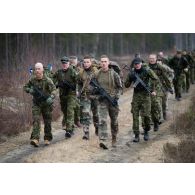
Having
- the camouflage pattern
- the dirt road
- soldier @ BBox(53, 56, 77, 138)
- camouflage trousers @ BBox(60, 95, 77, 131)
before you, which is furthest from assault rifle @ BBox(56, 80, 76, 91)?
the camouflage pattern

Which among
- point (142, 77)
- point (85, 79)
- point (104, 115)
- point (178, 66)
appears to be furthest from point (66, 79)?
point (178, 66)

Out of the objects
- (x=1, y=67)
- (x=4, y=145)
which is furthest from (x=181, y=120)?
(x=1, y=67)

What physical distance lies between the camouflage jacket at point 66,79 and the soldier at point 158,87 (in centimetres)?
229

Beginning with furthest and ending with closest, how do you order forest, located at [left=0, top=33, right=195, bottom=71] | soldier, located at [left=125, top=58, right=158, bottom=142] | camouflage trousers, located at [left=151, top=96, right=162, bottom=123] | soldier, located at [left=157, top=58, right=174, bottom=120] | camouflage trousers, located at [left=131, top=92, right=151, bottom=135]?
forest, located at [left=0, top=33, right=195, bottom=71] < soldier, located at [left=157, top=58, right=174, bottom=120] < camouflage trousers, located at [left=151, top=96, right=162, bottom=123] < camouflage trousers, located at [left=131, top=92, right=151, bottom=135] < soldier, located at [left=125, top=58, right=158, bottom=142]

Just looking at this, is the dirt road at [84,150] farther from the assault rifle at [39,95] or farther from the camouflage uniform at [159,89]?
the assault rifle at [39,95]

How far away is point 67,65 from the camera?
1298 cm

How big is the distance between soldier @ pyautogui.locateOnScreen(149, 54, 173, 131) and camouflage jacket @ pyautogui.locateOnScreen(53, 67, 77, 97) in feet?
7.52

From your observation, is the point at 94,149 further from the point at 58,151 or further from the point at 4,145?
the point at 4,145

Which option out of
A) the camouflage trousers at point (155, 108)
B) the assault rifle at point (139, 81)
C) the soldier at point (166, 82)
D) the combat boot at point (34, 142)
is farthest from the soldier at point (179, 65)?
the combat boot at point (34, 142)

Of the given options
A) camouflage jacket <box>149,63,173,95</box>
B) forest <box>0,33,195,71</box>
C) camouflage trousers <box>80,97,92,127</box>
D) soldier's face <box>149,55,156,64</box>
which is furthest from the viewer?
forest <box>0,33,195,71</box>

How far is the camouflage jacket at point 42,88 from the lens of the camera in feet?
40.1

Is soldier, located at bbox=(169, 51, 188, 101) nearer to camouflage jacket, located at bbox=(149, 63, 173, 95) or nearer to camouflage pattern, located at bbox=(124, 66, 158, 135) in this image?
camouflage jacket, located at bbox=(149, 63, 173, 95)

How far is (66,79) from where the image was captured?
12984 mm

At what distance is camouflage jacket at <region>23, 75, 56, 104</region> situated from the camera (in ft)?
40.1
